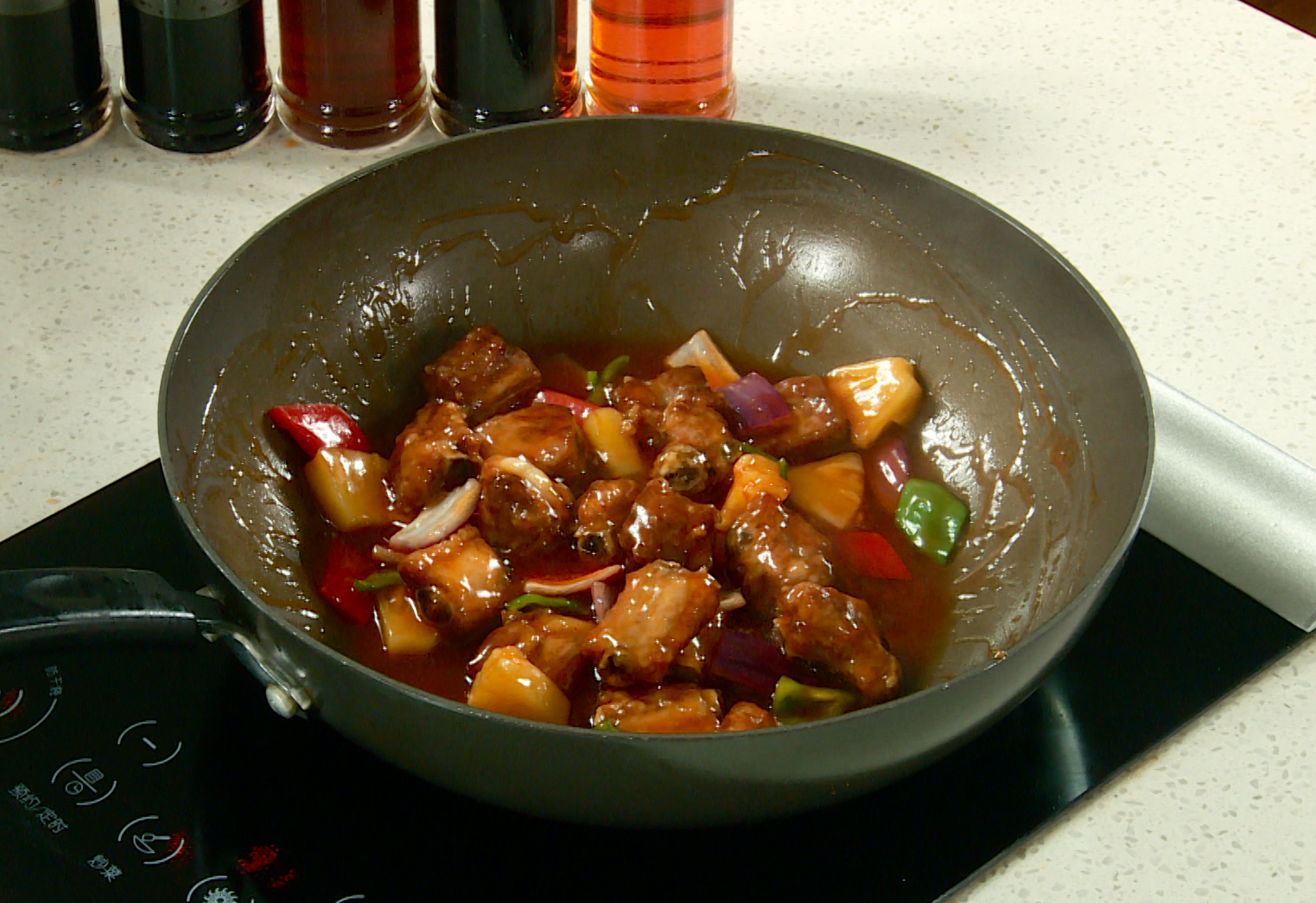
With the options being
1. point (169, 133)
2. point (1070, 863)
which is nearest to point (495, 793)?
point (1070, 863)

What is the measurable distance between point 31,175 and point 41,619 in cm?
82

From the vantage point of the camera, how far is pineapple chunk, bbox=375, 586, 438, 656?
980mm

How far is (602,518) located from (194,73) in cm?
67

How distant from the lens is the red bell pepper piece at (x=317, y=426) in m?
1.07

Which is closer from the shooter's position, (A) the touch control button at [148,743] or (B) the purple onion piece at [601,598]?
(A) the touch control button at [148,743]

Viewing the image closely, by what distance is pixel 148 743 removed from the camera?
88 centimetres

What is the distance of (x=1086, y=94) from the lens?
161 centimetres

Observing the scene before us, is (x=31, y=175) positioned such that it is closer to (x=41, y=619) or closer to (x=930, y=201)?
(x=41, y=619)

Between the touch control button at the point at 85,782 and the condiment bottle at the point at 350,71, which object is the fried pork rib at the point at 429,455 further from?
the condiment bottle at the point at 350,71

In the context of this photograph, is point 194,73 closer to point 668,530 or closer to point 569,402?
point 569,402

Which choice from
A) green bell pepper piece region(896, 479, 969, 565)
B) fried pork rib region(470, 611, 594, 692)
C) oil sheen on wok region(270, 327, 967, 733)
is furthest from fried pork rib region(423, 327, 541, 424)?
green bell pepper piece region(896, 479, 969, 565)

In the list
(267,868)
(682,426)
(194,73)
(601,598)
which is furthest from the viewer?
(194,73)

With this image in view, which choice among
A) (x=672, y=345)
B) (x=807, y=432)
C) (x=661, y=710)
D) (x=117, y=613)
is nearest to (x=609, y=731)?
(x=661, y=710)

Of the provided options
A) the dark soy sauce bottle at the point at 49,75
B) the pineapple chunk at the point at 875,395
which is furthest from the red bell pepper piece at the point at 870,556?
the dark soy sauce bottle at the point at 49,75
